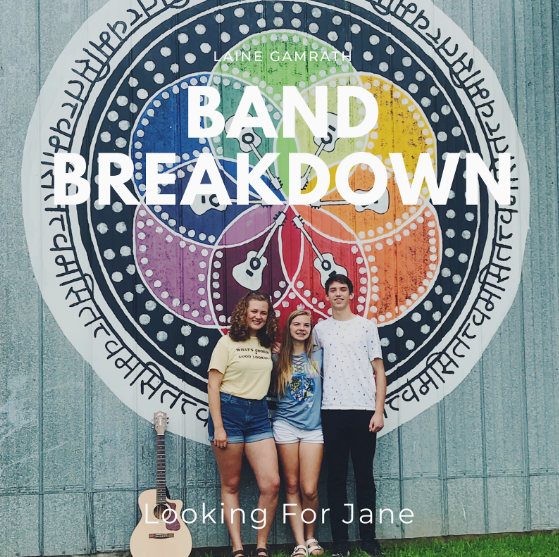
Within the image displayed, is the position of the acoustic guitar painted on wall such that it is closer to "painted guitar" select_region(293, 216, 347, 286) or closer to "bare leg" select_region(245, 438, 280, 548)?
"bare leg" select_region(245, 438, 280, 548)

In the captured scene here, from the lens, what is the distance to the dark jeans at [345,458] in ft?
16.4

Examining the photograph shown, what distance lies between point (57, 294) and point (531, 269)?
343 centimetres

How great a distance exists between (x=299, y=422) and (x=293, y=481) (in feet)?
1.30

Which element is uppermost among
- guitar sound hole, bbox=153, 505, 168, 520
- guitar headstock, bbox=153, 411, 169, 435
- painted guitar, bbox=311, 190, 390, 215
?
painted guitar, bbox=311, 190, 390, 215

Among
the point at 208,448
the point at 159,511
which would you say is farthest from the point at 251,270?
the point at 159,511

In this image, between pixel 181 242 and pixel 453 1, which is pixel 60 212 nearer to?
pixel 181 242

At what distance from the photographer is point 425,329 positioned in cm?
554

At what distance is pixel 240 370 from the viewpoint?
16.0 ft

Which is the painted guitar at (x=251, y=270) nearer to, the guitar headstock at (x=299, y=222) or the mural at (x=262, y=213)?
the mural at (x=262, y=213)

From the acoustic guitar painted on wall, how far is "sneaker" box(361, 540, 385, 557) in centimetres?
116

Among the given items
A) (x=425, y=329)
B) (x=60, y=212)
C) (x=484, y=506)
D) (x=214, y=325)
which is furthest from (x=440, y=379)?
(x=60, y=212)

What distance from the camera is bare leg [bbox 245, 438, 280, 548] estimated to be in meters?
4.90

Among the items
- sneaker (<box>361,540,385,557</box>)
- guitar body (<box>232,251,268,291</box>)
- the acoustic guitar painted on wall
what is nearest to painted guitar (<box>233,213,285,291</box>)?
guitar body (<box>232,251,268,291</box>)

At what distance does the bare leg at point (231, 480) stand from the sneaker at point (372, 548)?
0.83 m
